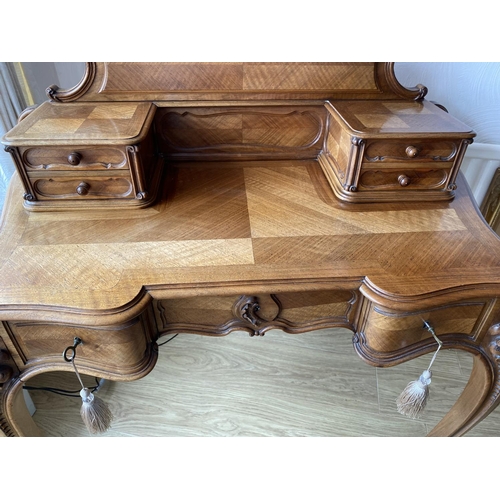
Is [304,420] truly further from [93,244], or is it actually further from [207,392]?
[93,244]

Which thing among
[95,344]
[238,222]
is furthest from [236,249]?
[95,344]

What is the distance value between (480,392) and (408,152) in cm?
51

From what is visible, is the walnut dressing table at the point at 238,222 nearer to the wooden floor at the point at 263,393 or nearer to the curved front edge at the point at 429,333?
the curved front edge at the point at 429,333

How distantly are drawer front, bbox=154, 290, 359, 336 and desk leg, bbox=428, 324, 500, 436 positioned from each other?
26 cm

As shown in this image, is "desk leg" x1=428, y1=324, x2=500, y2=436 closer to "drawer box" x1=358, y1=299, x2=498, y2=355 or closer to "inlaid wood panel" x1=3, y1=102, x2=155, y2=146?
"drawer box" x1=358, y1=299, x2=498, y2=355

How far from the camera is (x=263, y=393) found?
4.03 feet

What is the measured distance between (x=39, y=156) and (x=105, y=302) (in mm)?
322

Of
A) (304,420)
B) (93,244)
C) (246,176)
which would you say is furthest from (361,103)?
(304,420)

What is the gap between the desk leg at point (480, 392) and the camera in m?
0.71

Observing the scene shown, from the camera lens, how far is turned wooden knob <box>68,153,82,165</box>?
688 mm

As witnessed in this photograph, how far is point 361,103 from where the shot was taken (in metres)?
0.85

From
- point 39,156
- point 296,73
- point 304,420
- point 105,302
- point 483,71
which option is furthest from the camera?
point 304,420

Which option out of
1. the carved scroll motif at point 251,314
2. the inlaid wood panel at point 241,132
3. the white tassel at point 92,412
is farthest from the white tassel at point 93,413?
the inlaid wood panel at point 241,132

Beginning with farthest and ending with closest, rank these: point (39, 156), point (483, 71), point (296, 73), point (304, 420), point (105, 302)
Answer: point (304, 420) → point (483, 71) → point (296, 73) → point (39, 156) → point (105, 302)
